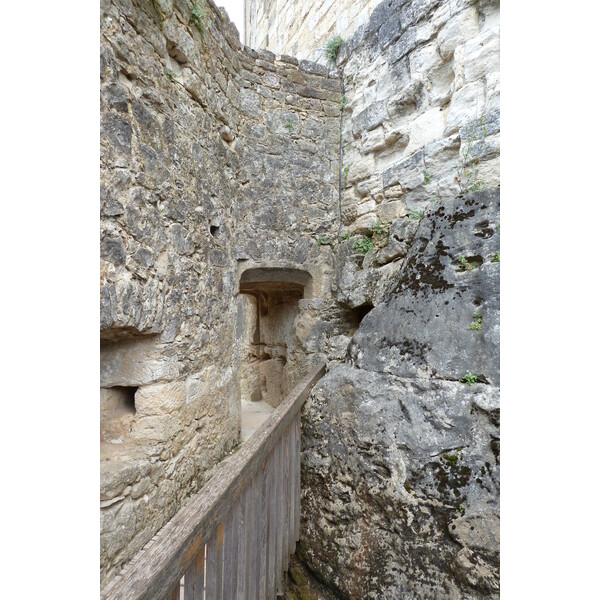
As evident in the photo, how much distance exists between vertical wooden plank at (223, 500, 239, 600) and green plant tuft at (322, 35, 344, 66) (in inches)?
169

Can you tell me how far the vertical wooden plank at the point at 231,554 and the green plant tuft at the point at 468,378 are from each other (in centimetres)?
119

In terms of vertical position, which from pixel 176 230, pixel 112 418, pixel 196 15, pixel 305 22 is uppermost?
pixel 305 22

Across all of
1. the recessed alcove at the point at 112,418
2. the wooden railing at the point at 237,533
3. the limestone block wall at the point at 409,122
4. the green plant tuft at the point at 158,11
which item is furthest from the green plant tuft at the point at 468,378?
the green plant tuft at the point at 158,11

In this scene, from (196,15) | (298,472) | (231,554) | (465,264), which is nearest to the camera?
(231,554)

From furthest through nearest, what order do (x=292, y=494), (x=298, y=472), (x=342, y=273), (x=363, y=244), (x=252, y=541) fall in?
(x=342, y=273), (x=363, y=244), (x=298, y=472), (x=292, y=494), (x=252, y=541)

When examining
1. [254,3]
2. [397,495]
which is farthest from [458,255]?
[254,3]

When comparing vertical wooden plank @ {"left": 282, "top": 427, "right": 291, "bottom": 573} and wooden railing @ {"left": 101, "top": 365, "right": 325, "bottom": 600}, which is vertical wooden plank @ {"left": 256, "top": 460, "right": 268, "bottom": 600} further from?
vertical wooden plank @ {"left": 282, "top": 427, "right": 291, "bottom": 573}

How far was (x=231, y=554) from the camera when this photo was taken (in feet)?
4.20

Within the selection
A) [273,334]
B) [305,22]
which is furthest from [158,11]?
[273,334]

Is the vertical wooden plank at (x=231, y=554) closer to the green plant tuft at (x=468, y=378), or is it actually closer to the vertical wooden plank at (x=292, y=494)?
the vertical wooden plank at (x=292, y=494)

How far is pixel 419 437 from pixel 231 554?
39.5 inches

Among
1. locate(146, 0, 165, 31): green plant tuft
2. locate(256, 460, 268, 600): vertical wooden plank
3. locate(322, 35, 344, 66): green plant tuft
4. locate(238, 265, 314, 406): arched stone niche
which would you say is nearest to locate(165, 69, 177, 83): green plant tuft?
locate(146, 0, 165, 31): green plant tuft

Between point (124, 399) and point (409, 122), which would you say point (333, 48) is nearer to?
point (409, 122)

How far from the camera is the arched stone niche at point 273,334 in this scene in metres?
3.78
